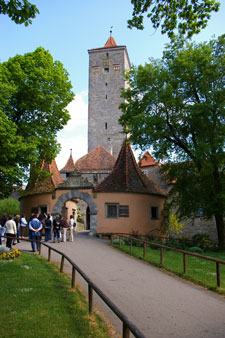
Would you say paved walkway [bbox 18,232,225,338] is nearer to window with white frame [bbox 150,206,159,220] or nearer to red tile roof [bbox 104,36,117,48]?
window with white frame [bbox 150,206,159,220]

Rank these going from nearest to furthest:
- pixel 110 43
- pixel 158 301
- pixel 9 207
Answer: pixel 158 301 → pixel 9 207 → pixel 110 43

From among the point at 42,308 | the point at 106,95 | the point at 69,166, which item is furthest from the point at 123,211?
the point at 106,95

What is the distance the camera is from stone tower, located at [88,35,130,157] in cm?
5044

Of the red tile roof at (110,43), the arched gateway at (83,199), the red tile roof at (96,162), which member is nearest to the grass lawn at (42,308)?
the arched gateway at (83,199)

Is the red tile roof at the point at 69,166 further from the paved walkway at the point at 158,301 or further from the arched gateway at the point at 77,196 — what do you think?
the paved walkway at the point at 158,301

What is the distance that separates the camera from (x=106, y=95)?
52.8 m

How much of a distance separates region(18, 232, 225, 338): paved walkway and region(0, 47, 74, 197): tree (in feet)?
28.4

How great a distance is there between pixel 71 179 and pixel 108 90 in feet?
107

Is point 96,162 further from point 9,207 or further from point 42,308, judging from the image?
point 42,308

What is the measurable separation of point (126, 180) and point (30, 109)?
26.0 ft

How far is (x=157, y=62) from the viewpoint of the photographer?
74.5ft

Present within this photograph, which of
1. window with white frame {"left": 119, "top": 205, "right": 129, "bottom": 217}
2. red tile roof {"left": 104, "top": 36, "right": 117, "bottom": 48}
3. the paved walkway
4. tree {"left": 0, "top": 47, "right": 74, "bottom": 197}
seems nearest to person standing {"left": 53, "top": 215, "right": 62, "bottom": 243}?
tree {"left": 0, "top": 47, "right": 74, "bottom": 197}

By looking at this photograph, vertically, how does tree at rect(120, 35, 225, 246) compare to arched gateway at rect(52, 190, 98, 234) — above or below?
above

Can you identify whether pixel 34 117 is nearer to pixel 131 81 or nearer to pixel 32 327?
pixel 131 81
